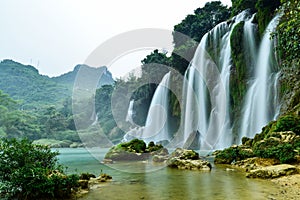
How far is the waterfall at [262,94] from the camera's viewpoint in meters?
17.0

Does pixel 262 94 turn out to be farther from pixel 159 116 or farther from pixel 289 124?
pixel 159 116

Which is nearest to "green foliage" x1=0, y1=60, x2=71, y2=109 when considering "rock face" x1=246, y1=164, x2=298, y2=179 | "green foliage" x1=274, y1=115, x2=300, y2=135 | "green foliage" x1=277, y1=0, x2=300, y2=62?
"green foliage" x1=274, y1=115, x2=300, y2=135

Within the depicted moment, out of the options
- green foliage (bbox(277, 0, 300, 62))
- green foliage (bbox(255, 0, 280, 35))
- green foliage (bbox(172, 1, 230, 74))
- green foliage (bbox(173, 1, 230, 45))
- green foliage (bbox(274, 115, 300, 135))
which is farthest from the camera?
green foliage (bbox(173, 1, 230, 45))

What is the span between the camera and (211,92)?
2511 cm

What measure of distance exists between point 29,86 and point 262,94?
8405 cm

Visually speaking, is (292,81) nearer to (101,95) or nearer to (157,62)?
(157,62)

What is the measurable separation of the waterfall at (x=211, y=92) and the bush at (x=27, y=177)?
17.6 meters

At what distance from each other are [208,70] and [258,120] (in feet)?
30.4

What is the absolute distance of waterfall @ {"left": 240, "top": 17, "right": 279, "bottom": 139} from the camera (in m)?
17.0

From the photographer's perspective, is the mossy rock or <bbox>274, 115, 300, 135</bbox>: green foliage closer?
<bbox>274, 115, 300, 135</bbox>: green foliage

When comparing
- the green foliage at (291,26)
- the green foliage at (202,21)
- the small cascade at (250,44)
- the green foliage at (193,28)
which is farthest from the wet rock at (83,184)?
the green foliage at (202,21)

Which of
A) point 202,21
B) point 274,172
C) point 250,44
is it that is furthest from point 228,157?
point 202,21

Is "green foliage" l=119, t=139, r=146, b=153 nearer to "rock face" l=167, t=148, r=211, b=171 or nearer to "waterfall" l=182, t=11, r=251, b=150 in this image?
"rock face" l=167, t=148, r=211, b=171

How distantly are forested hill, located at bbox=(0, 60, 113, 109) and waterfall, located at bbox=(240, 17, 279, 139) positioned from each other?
2567 inches
